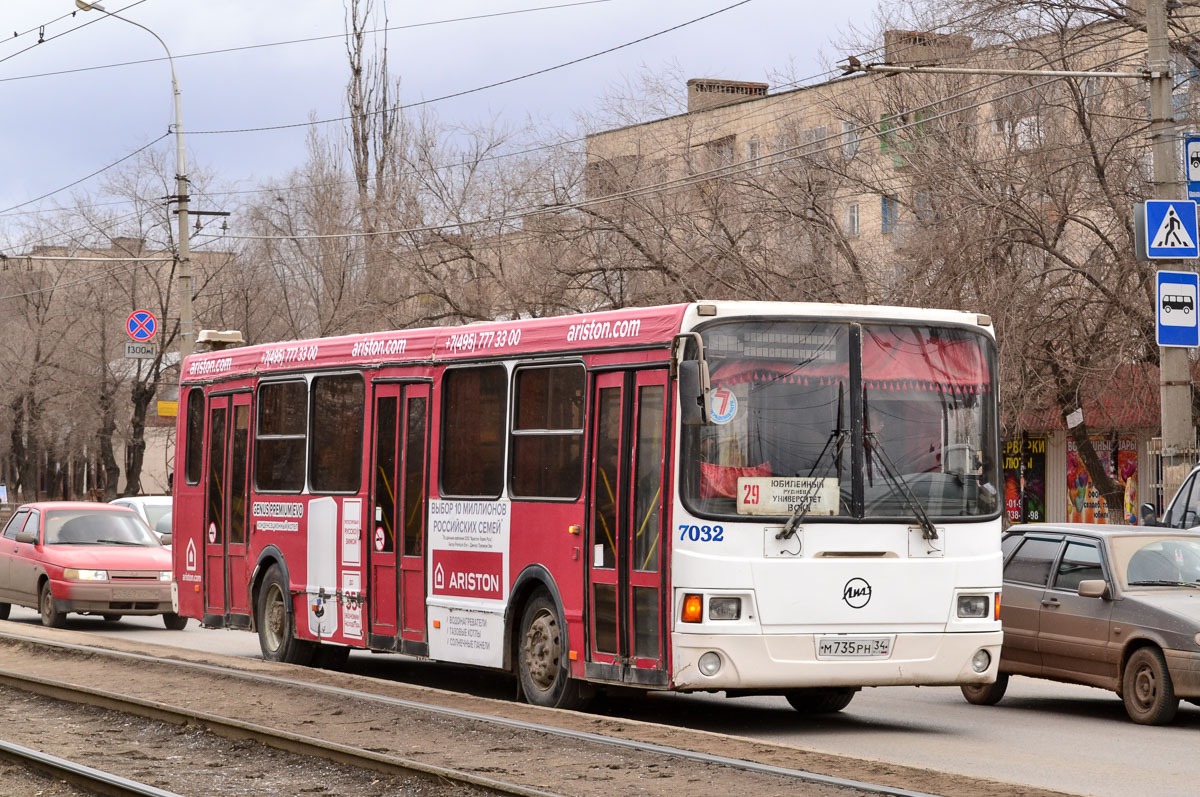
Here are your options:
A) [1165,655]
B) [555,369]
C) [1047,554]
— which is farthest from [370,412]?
[1165,655]

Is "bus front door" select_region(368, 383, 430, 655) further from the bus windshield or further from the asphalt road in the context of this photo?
the bus windshield

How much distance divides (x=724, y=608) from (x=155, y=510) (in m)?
18.6

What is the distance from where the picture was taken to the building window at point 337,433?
1491cm

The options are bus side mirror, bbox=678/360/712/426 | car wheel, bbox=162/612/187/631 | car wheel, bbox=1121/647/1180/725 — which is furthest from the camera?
car wheel, bbox=162/612/187/631

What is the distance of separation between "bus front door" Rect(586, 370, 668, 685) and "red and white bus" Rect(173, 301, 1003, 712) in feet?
0.06

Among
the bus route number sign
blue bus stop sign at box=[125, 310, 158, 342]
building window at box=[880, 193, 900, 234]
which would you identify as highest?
building window at box=[880, 193, 900, 234]

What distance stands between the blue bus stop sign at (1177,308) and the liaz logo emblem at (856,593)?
23.0ft

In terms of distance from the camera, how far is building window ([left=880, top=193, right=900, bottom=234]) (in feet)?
90.7

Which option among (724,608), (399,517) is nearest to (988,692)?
(724,608)

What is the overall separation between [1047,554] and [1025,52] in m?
11.6

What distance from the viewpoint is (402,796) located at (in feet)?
28.4

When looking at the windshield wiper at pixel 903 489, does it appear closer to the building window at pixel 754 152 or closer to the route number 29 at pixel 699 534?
the route number 29 at pixel 699 534

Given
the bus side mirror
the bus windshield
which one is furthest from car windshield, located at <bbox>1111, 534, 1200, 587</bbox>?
the bus side mirror

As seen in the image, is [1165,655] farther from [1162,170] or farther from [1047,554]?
[1162,170]
